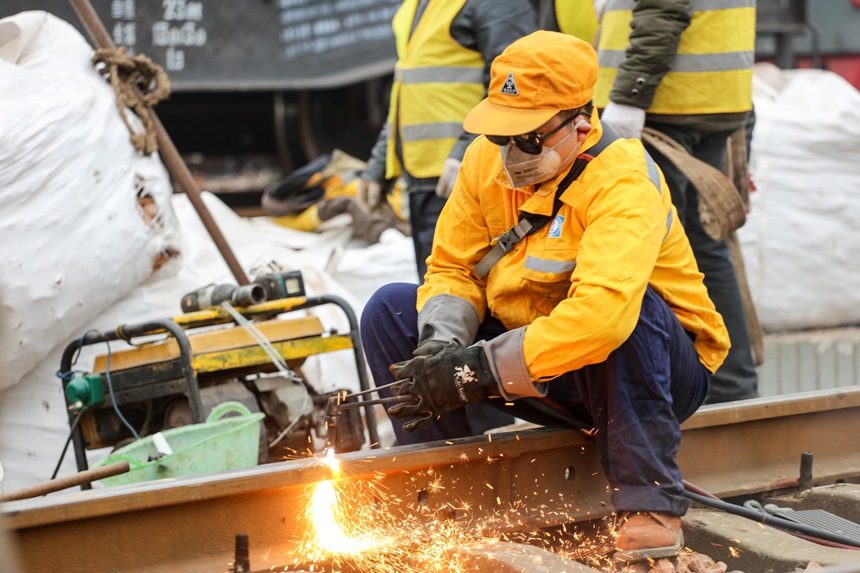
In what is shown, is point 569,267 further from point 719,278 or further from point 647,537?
point 719,278

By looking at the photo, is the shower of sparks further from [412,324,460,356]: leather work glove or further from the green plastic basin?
the green plastic basin

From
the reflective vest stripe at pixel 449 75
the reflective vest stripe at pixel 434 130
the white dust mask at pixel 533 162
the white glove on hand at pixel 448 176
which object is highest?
the white dust mask at pixel 533 162

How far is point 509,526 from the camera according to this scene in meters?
2.88

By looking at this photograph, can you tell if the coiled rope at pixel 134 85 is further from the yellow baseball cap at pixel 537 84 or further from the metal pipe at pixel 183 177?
the yellow baseball cap at pixel 537 84

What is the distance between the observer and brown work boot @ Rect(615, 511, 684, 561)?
2.57m

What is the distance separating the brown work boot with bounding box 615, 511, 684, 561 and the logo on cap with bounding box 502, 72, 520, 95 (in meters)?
1.01

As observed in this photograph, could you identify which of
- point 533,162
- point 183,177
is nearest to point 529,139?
point 533,162

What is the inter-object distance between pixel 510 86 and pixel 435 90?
1664 millimetres

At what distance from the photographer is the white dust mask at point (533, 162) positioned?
106 inches

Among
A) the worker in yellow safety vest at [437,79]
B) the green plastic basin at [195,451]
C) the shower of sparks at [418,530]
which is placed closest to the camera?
the shower of sparks at [418,530]

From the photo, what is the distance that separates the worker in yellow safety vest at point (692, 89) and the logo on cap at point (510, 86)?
1227 mm

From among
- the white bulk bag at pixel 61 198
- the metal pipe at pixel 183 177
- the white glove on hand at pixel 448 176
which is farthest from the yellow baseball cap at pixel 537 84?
the metal pipe at pixel 183 177

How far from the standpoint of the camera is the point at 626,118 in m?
3.84

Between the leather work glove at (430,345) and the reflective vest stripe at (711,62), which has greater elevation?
the reflective vest stripe at (711,62)
